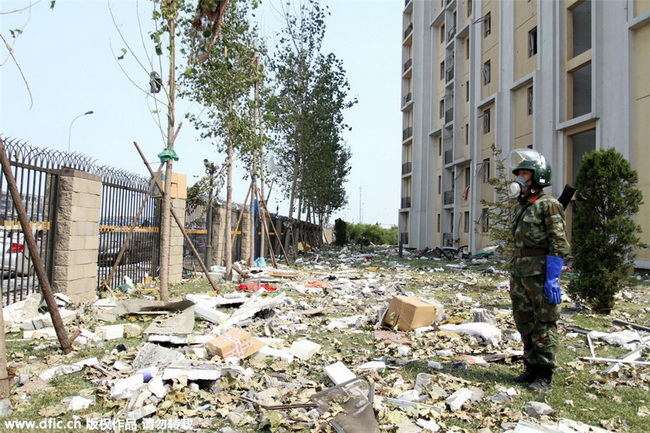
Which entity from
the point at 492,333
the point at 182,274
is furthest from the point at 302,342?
the point at 182,274

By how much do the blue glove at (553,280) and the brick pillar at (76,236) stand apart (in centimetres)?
653

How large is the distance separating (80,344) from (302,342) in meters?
2.38

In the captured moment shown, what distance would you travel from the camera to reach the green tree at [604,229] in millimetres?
7422

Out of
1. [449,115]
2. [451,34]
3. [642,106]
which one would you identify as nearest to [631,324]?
[642,106]

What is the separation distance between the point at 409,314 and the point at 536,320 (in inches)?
89.3

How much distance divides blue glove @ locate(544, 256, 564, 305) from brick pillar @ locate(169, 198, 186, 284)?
8.83m

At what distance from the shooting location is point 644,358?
16.3ft

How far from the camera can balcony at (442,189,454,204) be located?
98.7ft

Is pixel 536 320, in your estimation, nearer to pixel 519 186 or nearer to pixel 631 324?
pixel 519 186

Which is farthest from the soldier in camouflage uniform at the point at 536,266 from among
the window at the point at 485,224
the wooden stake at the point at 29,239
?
the window at the point at 485,224

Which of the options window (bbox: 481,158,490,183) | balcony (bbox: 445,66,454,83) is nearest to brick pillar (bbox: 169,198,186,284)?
window (bbox: 481,158,490,183)

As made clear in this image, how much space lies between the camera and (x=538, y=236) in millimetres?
4168

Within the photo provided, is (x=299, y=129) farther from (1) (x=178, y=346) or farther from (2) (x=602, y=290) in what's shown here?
(1) (x=178, y=346)

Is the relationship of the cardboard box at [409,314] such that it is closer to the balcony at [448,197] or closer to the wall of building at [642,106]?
the wall of building at [642,106]
